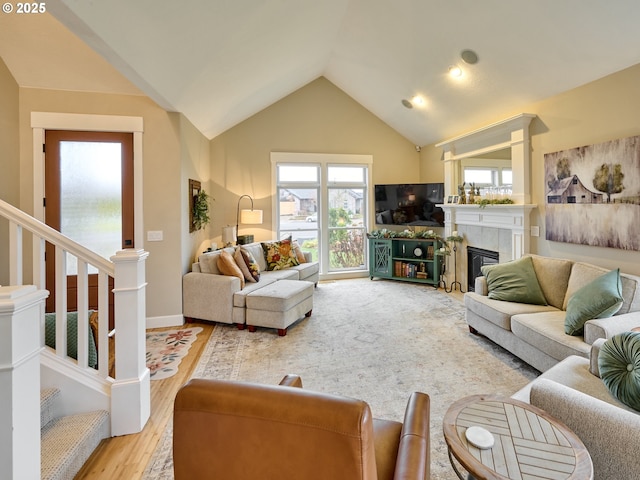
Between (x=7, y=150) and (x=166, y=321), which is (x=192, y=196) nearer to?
(x=166, y=321)

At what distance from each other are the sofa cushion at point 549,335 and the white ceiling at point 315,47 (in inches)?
91.9

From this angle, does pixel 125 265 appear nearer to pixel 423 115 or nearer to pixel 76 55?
pixel 76 55

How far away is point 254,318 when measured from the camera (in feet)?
12.1

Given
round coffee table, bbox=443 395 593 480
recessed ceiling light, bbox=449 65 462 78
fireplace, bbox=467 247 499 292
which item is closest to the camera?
round coffee table, bbox=443 395 593 480

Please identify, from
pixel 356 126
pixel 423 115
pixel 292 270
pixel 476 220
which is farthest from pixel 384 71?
pixel 292 270

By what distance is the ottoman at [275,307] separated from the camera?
141 inches

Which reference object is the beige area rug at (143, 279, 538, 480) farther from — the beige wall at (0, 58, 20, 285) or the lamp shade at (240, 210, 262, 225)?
the beige wall at (0, 58, 20, 285)

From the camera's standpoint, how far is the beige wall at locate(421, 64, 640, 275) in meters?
2.87

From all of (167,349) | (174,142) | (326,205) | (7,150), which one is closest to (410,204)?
(326,205)

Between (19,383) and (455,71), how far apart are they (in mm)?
4837

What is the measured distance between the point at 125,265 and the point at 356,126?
5365mm

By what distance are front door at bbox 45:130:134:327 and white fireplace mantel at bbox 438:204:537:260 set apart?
4.59 m

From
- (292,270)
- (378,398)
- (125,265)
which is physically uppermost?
(125,265)

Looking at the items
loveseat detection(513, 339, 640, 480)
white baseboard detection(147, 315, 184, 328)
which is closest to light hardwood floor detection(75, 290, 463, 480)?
white baseboard detection(147, 315, 184, 328)
